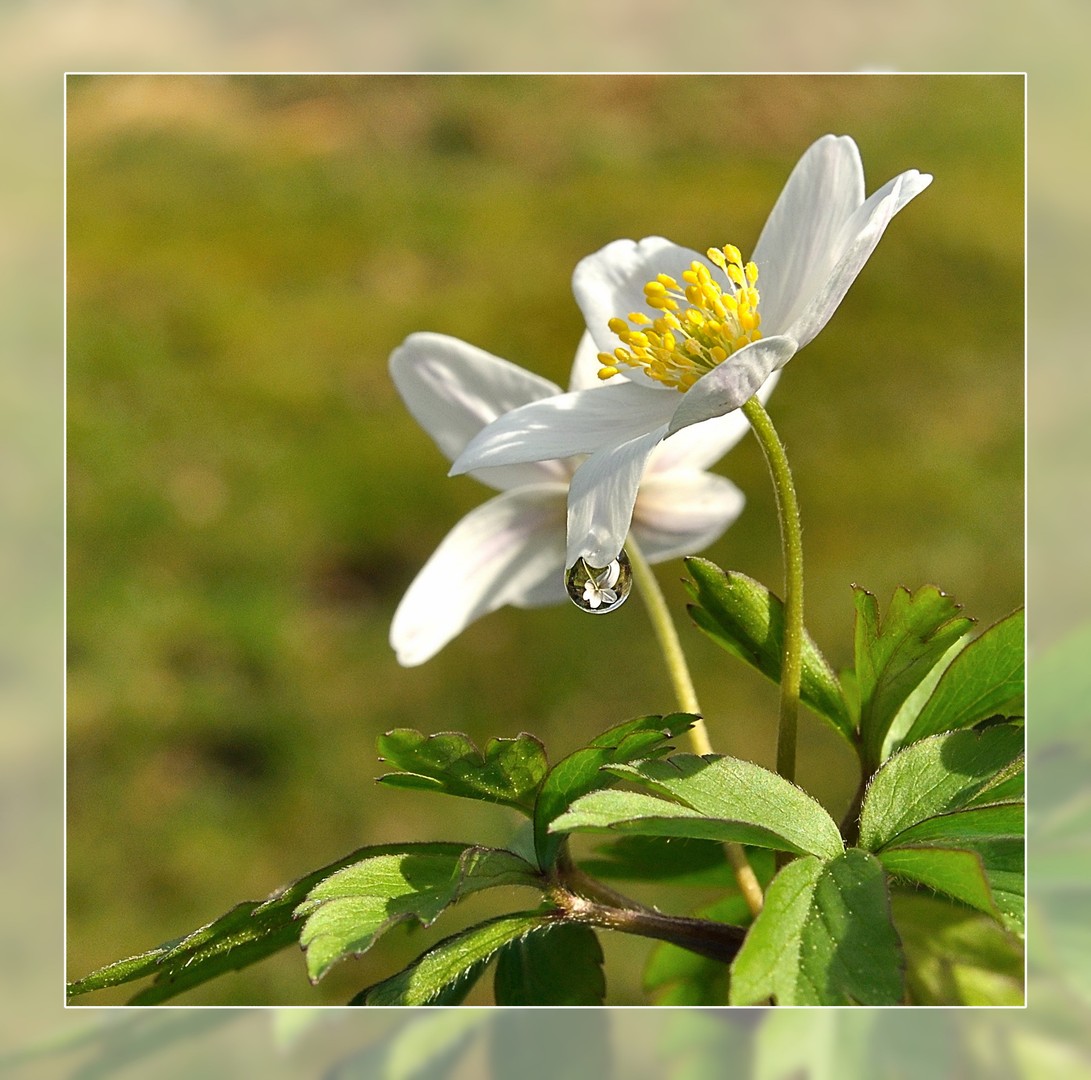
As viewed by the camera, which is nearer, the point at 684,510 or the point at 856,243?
the point at 856,243

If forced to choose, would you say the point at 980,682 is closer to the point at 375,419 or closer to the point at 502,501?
the point at 502,501

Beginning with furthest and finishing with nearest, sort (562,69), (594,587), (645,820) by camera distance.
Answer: (562,69)
(594,587)
(645,820)

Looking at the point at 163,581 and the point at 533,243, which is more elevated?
the point at 533,243

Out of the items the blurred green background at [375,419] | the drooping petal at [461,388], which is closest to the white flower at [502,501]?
the drooping petal at [461,388]

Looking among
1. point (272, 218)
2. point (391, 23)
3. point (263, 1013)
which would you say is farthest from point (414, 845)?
point (272, 218)

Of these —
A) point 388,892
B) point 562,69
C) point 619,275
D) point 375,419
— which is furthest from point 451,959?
point 375,419

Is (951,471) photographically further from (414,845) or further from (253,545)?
(414,845)
